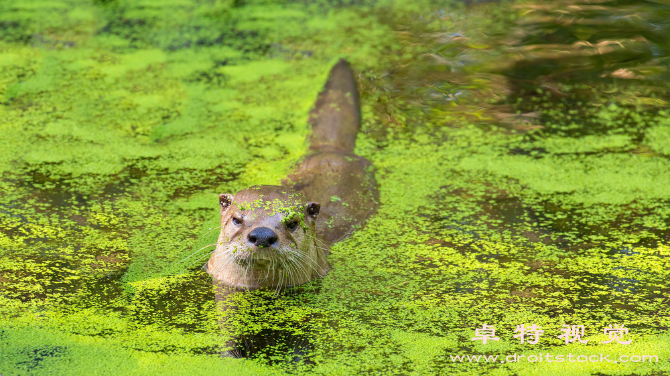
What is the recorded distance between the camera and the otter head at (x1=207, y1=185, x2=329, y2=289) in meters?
3.55

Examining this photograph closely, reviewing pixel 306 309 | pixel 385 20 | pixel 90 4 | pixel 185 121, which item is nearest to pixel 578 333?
pixel 306 309

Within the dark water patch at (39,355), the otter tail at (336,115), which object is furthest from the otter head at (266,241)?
the otter tail at (336,115)

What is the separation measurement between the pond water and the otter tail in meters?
0.13

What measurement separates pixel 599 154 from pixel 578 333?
2.10 meters

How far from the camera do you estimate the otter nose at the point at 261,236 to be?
3.47 metres

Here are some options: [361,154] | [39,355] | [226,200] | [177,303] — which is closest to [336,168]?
[361,154]

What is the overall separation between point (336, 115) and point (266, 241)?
191 centimetres

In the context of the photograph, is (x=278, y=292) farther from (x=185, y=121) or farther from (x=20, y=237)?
(x=185, y=121)

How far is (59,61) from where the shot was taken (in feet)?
20.0

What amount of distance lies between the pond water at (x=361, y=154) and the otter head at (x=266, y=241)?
100 mm

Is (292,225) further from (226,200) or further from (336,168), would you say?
(336,168)

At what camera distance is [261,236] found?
3.47 meters

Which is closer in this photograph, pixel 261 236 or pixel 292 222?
pixel 261 236

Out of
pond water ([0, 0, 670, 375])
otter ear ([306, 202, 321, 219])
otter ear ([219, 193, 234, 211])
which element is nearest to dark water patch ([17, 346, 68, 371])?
pond water ([0, 0, 670, 375])
